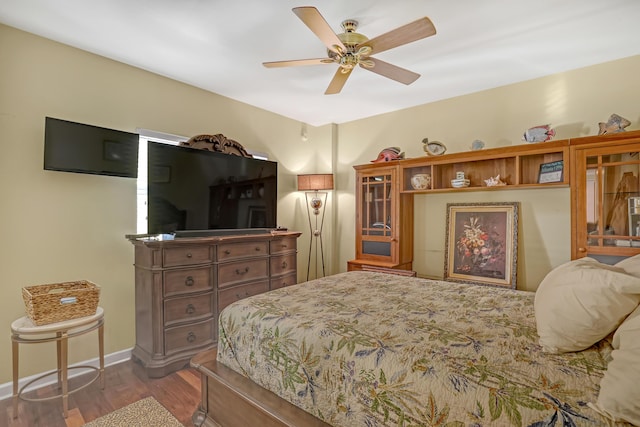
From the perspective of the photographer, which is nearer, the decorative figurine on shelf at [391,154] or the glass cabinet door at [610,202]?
the glass cabinet door at [610,202]

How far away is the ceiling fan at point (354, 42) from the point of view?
1709 millimetres

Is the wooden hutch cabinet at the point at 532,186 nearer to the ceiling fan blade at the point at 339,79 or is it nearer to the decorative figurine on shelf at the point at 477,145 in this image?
the decorative figurine on shelf at the point at 477,145

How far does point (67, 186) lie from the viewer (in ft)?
8.16

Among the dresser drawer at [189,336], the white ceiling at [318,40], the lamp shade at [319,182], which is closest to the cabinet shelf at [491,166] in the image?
the white ceiling at [318,40]

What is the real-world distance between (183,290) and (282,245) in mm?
1163

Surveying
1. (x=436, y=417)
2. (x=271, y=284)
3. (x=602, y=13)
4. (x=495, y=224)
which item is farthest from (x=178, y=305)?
(x=602, y=13)

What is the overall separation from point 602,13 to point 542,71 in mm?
875

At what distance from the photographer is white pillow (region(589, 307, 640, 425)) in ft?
2.57

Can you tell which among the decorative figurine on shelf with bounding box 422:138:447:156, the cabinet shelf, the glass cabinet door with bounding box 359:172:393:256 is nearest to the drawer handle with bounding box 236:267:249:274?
the glass cabinet door with bounding box 359:172:393:256

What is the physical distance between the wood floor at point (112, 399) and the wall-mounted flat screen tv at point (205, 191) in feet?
3.93

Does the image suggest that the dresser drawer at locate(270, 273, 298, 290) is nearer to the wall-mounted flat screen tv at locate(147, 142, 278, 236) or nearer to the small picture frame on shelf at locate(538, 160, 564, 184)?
the wall-mounted flat screen tv at locate(147, 142, 278, 236)

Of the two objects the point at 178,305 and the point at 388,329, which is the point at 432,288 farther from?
the point at 178,305

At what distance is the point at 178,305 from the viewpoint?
263 cm

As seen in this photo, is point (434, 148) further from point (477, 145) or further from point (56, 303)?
point (56, 303)
